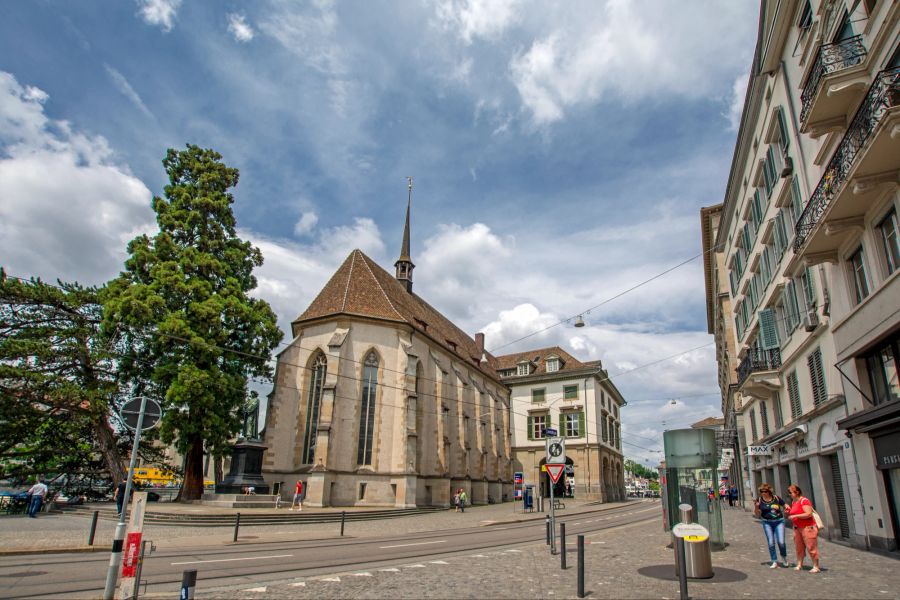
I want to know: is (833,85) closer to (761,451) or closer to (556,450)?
(556,450)

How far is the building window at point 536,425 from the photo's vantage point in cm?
5411

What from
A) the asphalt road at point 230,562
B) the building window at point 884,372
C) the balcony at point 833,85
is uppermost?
the balcony at point 833,85

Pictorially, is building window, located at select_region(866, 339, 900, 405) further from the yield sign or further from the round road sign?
the round road sign

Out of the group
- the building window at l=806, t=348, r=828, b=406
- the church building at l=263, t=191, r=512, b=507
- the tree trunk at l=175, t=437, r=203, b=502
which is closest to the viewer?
the building window at l=806, t=348, r=828, b=406

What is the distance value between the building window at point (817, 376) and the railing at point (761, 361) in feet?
12.8

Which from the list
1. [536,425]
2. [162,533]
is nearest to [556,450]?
[162,533]

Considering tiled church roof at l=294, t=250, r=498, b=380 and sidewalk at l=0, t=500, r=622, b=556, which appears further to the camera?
tiled church roof at l=294, t=250, r=498, b=380

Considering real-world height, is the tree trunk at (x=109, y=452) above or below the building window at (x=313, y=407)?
below

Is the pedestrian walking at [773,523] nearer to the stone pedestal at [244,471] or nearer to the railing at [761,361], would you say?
the railing at [761,361]

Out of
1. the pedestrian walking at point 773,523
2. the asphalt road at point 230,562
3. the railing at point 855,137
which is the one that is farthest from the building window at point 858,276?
the asphalt road at point 230,562

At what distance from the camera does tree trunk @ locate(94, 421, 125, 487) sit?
1100 inches

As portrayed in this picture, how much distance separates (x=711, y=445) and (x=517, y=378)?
43729 mm

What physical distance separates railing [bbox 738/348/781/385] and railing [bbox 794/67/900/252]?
8.80 meters

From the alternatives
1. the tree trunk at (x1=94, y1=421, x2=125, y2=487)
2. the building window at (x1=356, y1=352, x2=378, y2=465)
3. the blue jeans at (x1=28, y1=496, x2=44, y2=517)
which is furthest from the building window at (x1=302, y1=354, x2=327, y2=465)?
the blue jeans at (x1=28, y1=496, x2=44, y2=517)
